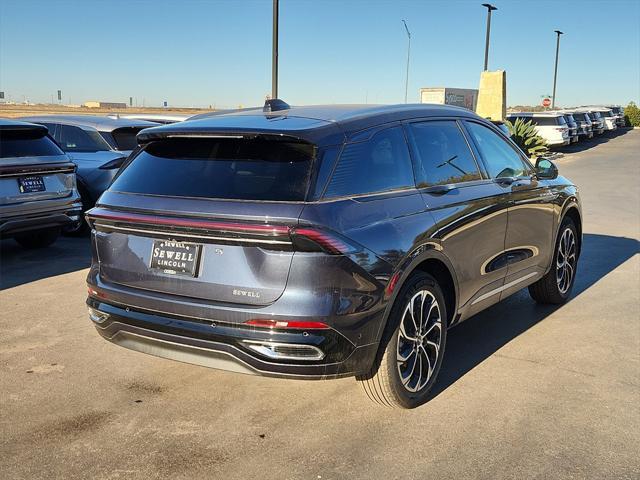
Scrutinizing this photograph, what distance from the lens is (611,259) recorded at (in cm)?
821

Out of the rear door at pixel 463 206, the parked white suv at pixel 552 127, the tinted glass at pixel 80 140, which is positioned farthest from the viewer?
the parked white suv at pixel 552 127

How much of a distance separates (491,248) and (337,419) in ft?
5.60

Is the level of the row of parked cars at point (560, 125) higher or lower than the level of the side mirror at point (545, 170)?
lower

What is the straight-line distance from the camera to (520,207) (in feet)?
16.8

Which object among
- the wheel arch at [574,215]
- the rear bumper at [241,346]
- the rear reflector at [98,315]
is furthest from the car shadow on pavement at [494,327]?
the rear reflector at [98,315]

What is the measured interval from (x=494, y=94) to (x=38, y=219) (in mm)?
26809

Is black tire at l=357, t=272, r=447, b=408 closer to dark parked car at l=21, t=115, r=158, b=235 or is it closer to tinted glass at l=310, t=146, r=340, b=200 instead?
tinted glass at l=310, t=146, r=340, b=200

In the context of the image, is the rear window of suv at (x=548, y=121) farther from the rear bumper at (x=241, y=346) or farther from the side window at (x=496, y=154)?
the rear bumper at (x=241, y=346)

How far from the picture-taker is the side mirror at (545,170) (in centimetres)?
565

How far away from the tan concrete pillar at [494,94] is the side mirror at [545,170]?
84.6 feet

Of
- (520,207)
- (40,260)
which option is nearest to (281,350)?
(520,207)

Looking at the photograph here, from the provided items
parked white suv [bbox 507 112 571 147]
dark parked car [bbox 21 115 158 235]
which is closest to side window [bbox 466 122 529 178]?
dark parked car [bbox 21 115 158 235]

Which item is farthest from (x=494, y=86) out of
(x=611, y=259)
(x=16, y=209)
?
(x=16, y=209)

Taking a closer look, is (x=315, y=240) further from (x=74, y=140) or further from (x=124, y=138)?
(x=74, y=140)
